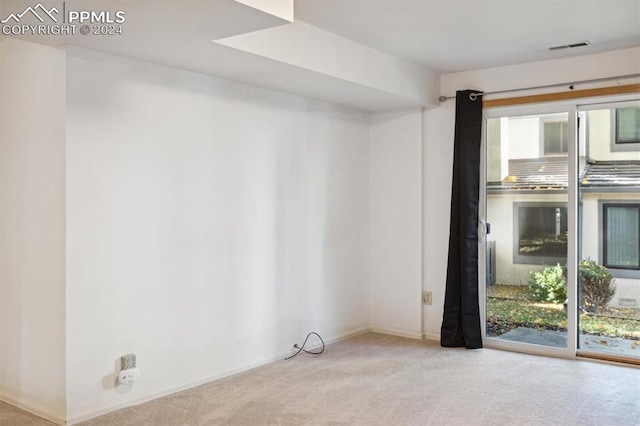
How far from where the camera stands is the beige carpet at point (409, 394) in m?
3.31

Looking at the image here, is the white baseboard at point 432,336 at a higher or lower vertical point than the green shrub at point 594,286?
lower

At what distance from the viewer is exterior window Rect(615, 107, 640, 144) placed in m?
4.43

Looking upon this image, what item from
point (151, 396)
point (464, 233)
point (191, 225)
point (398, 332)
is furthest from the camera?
point (398, 332)

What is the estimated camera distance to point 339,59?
13.4 feet

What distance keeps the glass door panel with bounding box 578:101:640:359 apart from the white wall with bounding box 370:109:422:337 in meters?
1.38

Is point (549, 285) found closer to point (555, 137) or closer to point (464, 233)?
point (464, 233)

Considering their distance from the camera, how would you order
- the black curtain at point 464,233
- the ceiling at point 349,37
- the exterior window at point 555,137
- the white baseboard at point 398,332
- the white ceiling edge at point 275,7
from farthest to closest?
the white baseboard at point 398,332
the black curtain at point 464,233
the exterior window at point 555,137
the ceiling at point 349,37
the white ceiling edge at point 275,7

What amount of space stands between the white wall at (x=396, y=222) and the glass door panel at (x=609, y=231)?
4.53 ft

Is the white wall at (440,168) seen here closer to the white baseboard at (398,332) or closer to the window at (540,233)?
the white baseboard at (398,332)

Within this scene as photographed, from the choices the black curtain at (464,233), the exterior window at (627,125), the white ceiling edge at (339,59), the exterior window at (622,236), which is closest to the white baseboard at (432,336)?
the black curtain at (464,233)

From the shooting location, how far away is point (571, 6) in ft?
11.2

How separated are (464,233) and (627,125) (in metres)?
1.49

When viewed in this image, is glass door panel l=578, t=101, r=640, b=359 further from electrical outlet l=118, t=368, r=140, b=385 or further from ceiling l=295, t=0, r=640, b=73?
electrical outlet l=118, t=368, r=140, b=385

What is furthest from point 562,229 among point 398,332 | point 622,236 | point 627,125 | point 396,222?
point 398,332
